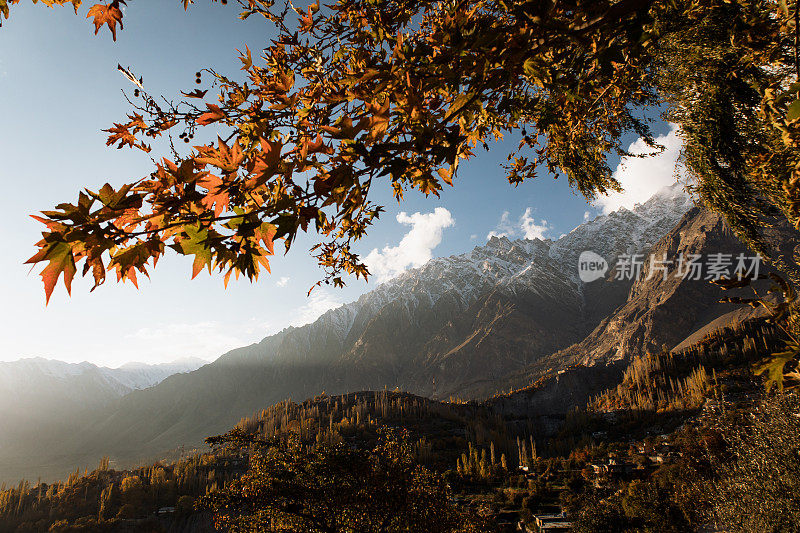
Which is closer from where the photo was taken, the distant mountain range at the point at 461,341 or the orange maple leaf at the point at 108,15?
the orange maple leaf at the point at 108,15

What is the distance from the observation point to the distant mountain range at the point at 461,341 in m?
83.1

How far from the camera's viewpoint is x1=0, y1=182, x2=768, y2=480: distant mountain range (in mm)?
83062

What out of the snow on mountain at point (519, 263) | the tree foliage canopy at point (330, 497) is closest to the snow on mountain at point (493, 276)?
the snow on mountain at point (519, 263)

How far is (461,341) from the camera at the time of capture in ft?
445

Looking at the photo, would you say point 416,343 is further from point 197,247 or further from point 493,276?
point 197,247

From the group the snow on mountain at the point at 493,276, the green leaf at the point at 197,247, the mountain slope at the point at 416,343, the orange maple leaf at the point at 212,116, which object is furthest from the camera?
the snow on mountain at the point at 493,276

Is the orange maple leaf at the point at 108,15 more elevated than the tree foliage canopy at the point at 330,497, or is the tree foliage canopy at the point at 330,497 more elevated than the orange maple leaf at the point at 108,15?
the orange maple leaf at the point at 108,15

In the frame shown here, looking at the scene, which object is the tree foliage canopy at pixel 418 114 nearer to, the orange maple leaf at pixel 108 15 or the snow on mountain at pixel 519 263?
the orange maple leaf at pixel 108 15

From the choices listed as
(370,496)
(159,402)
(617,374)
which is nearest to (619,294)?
(617,374)

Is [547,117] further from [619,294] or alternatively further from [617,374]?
[619,294]

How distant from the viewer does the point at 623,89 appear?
142 inches

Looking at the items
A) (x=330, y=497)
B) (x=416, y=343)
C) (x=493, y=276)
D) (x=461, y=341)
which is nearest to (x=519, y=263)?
→ (x=493, y=276)

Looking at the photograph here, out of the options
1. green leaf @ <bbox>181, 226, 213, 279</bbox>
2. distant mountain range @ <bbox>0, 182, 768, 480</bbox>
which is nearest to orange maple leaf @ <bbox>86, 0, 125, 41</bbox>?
green leaf @ <bbox>181, 226, 213, 279</bbox>

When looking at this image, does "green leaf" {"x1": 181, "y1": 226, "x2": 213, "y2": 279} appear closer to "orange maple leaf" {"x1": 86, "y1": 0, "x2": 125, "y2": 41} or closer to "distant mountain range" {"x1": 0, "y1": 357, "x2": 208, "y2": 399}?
"orange maple leaf" {"x1": 86, "y1": 0, "x2": 125, "y2": 41}
